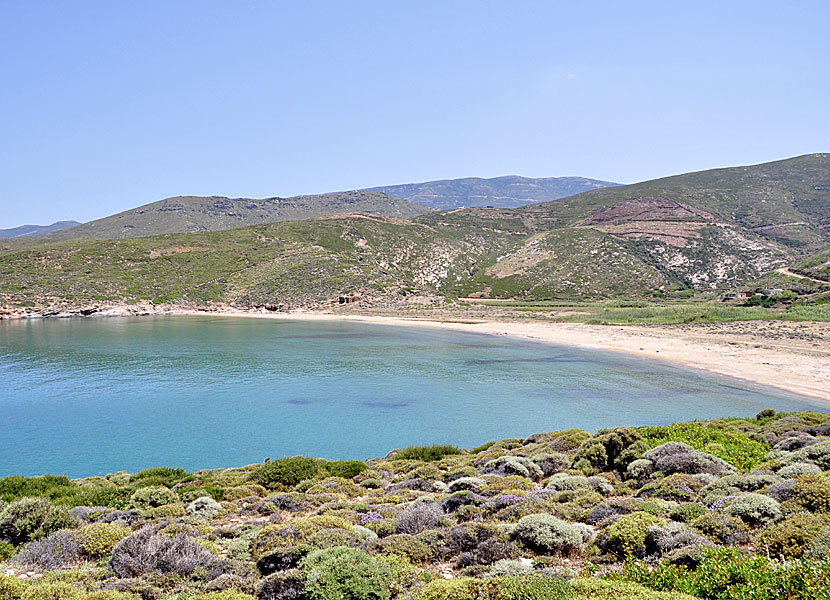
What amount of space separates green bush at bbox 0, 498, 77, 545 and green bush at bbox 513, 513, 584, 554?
382 inches

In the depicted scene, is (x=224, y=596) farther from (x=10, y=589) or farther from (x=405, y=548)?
(x=405, y=548)

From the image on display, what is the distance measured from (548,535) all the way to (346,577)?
3.76m

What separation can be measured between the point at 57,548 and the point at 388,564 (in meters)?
6.50

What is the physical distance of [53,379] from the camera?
37.2 m

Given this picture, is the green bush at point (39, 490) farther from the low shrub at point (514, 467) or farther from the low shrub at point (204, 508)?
the low shrub at point (514, 467)

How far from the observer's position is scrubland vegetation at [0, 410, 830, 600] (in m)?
6.43

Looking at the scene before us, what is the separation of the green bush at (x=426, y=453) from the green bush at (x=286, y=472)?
151 inches

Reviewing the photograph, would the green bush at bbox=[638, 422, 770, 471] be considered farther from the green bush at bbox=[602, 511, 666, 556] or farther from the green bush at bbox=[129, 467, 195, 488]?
the green bush at bbox=[129, 467, 195, 488]

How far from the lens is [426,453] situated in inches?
752

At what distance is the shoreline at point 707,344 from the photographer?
34.8 meters

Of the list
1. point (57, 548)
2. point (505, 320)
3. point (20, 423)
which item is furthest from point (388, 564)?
point (505, 320)

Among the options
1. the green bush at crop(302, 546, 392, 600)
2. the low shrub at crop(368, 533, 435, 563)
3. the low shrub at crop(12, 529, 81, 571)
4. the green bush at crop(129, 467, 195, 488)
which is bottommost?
the green bush at crop(129, 467, 195, 488)

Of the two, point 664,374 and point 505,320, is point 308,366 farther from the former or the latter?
point 505,320

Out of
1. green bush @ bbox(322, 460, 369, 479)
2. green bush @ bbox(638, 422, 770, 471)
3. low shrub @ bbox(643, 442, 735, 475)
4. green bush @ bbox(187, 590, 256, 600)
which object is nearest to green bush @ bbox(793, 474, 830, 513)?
low shrub @ bbox(643, 442, 735, 475)
